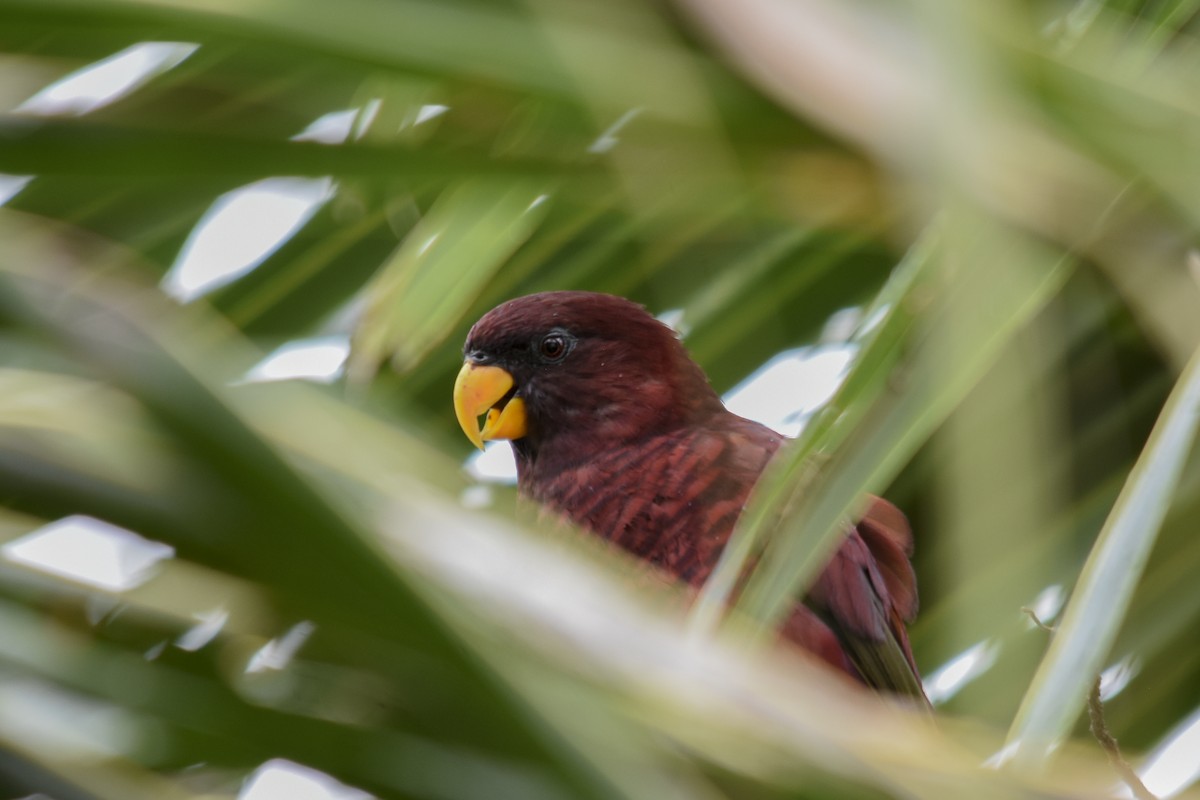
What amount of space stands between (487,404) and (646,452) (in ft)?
0.90

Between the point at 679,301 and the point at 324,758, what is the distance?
37.4 inches

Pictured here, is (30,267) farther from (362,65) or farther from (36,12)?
(362,65)

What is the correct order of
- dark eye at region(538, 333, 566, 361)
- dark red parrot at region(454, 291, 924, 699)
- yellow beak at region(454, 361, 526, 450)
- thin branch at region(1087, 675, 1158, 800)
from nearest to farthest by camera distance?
thin branch at region(1087, 675, 1158, 800) → dark red parrot at region(454, 291, 924, 699) → yellow beak at region(454, 361, 526, 450) → dark eye at region(538, 333, 566, 361)

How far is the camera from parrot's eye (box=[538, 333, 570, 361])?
2.03 meters

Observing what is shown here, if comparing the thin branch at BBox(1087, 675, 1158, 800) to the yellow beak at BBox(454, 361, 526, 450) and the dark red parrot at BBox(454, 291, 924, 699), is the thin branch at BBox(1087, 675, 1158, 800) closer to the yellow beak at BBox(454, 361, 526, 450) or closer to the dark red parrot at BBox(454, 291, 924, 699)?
the dark red parrot at BBox(454, 291, 924, 699)

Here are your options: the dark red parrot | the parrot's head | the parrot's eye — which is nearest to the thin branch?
the dark red parrot

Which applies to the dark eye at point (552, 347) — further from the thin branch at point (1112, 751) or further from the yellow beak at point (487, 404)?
the thin branch at point (1112, 751)

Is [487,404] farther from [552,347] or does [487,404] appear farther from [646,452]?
[646,452]

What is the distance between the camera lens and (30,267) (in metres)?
0.39

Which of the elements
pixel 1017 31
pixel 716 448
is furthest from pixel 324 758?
pixel 716 448

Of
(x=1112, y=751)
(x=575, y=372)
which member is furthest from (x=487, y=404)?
(x=1112, y=751)

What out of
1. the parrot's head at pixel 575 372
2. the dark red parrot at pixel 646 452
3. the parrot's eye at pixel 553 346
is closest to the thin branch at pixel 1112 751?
the dark red parrot at pixel 646 452

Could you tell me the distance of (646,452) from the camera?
1.83 meters

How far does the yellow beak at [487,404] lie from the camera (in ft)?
6.23
